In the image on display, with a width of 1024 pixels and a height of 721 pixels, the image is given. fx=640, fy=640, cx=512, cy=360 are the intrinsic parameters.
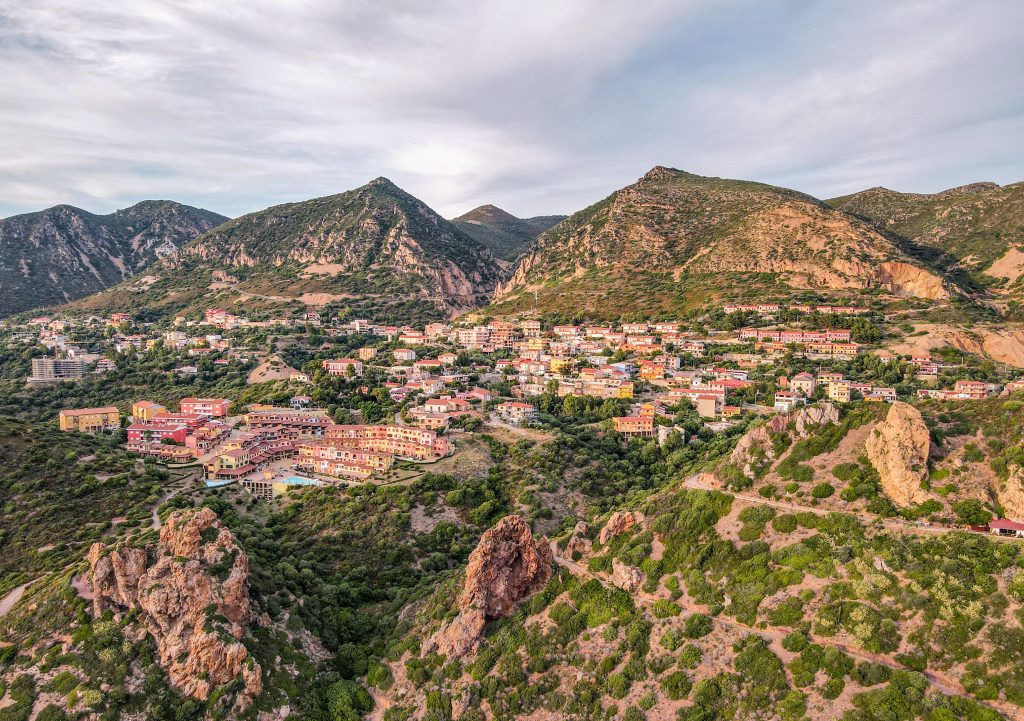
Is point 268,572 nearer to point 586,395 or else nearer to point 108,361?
point 586,395

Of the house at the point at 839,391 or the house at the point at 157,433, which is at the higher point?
the house at the point at 839,391

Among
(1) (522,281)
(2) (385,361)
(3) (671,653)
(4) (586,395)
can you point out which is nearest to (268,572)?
(3) (671,653)

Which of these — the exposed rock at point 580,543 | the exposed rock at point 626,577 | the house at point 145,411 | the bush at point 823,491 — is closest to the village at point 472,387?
the house at point 145,411

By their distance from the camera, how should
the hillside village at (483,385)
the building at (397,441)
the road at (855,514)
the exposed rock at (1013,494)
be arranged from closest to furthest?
the exposed rock at (1013,494) → the road at (855,514) → the building at (397,441) → the hillside village at (483,385)

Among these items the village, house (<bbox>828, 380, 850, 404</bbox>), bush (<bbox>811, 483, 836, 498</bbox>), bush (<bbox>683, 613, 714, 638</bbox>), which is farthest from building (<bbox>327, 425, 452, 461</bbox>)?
house (<bbox>828, 380, 850, 404</bbox>)

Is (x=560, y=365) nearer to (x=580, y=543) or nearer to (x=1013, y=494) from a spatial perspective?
(x=580, y=543)

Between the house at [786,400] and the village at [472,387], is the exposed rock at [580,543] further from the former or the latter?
the house at [786,400]
